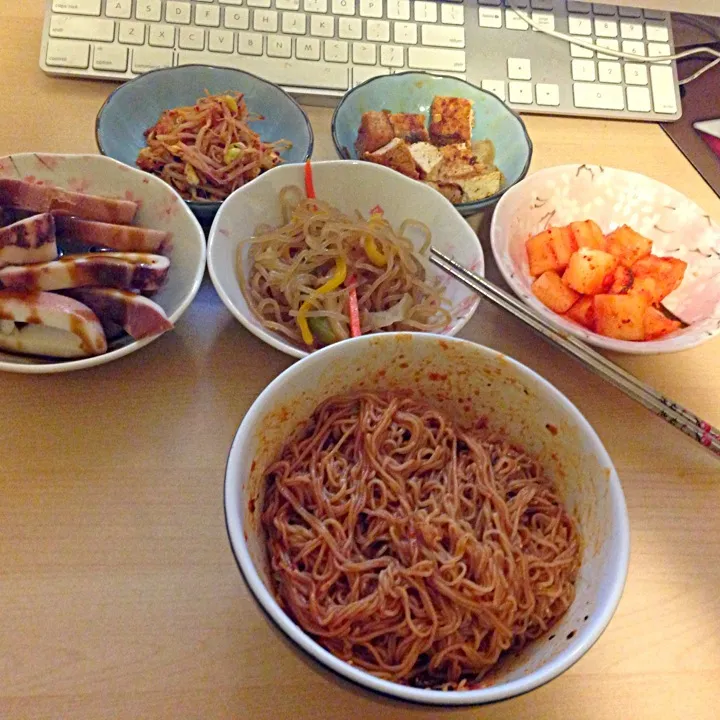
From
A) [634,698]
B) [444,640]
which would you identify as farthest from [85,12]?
[634,698]

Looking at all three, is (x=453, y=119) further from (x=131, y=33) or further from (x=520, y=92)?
(x=131, y=33)

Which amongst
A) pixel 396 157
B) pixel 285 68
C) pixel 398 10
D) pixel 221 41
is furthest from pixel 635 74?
pixel 221 41

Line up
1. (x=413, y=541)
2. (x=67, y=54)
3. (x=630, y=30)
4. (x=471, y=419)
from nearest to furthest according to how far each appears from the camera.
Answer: (x=413, y=541) → (x=471, y=419) → (x=67, y=54) → (x=630, y=30)

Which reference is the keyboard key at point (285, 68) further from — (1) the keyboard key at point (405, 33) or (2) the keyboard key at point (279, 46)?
(1) the keyboard key at point (405, 33)

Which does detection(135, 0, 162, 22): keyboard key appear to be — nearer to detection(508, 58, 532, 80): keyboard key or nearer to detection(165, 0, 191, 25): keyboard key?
detection(165, 0, 191, 25): keyboard key

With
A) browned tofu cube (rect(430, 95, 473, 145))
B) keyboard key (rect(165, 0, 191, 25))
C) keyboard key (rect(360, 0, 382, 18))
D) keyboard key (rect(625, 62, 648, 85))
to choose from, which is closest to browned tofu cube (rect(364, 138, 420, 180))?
browned tofu cube (rect(430, 95, 473, 145))

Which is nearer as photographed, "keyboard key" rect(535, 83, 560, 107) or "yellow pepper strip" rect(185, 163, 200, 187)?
"yellow pepper strip" rect(185, 163, 200, 187)

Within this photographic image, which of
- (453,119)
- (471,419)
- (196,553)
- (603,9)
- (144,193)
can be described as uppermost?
(603,9)
